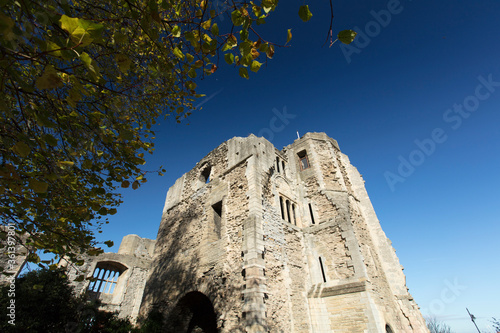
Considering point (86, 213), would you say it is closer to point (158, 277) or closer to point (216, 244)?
point (216, 244)

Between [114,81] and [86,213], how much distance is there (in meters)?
2.59

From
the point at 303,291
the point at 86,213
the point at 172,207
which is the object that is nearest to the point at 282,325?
the point at 303,291

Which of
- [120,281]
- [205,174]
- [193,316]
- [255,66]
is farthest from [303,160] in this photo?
[120,281]

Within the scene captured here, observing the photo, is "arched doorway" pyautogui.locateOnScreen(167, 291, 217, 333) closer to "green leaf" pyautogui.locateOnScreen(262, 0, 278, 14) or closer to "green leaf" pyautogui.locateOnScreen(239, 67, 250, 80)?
"green leaf" pyautogui.locateOnScreen(239, 67, 250, 80)

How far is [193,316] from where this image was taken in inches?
396

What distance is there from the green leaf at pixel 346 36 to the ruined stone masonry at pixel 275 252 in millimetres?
6780

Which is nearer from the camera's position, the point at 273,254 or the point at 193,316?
the point at 273,254

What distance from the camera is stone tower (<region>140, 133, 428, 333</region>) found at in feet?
25.6

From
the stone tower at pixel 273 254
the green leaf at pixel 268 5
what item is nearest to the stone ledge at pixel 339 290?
the stone tower at pixel 273 254

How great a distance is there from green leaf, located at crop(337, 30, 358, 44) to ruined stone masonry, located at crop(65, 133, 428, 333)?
6.78 metres

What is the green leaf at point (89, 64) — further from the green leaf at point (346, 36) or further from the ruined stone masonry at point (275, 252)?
the ruined stone masonry at point (275, 252)

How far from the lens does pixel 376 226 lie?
1223 cm

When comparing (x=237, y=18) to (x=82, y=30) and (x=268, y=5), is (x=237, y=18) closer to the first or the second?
(x=268, y=5)

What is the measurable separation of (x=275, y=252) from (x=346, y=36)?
776cm
